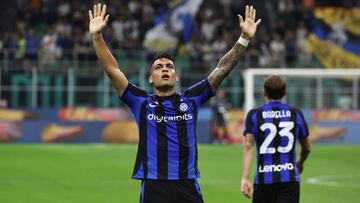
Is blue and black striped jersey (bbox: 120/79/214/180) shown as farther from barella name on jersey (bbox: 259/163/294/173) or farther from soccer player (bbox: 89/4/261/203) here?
barella name on jersey (bbox: 259/163/294/173)

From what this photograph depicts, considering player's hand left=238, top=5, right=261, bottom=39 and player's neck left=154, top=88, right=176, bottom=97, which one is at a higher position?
player's hand left=238, top=5, right=261, bottom=39

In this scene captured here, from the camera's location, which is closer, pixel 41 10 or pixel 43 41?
pixel 43 41

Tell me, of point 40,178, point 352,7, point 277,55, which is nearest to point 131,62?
point 277,55

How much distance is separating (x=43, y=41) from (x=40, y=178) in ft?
46.0

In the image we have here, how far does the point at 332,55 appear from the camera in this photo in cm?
3288

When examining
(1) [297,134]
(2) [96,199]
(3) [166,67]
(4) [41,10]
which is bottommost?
(2) [96,199]

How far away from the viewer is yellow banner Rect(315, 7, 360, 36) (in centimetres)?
A: 3384

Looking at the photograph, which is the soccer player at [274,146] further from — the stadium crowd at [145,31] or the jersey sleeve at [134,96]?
the stadium crowd at [145,31]

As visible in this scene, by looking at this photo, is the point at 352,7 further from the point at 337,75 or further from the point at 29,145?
the point at 29,145

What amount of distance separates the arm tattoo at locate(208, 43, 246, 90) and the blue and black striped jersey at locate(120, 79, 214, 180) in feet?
0.63

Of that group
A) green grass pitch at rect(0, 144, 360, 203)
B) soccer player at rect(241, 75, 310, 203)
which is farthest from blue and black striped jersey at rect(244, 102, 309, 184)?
green grass pitch at rect(0, 144, 360, 203)

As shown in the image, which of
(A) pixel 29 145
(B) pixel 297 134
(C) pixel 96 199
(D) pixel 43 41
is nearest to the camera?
(B) pixel 297 134

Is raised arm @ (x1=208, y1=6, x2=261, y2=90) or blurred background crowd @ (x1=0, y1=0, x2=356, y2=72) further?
blurred background crowd @ (x1=0, y1=0, x2=356, y2=72)

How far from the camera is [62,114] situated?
28672 millimetres
